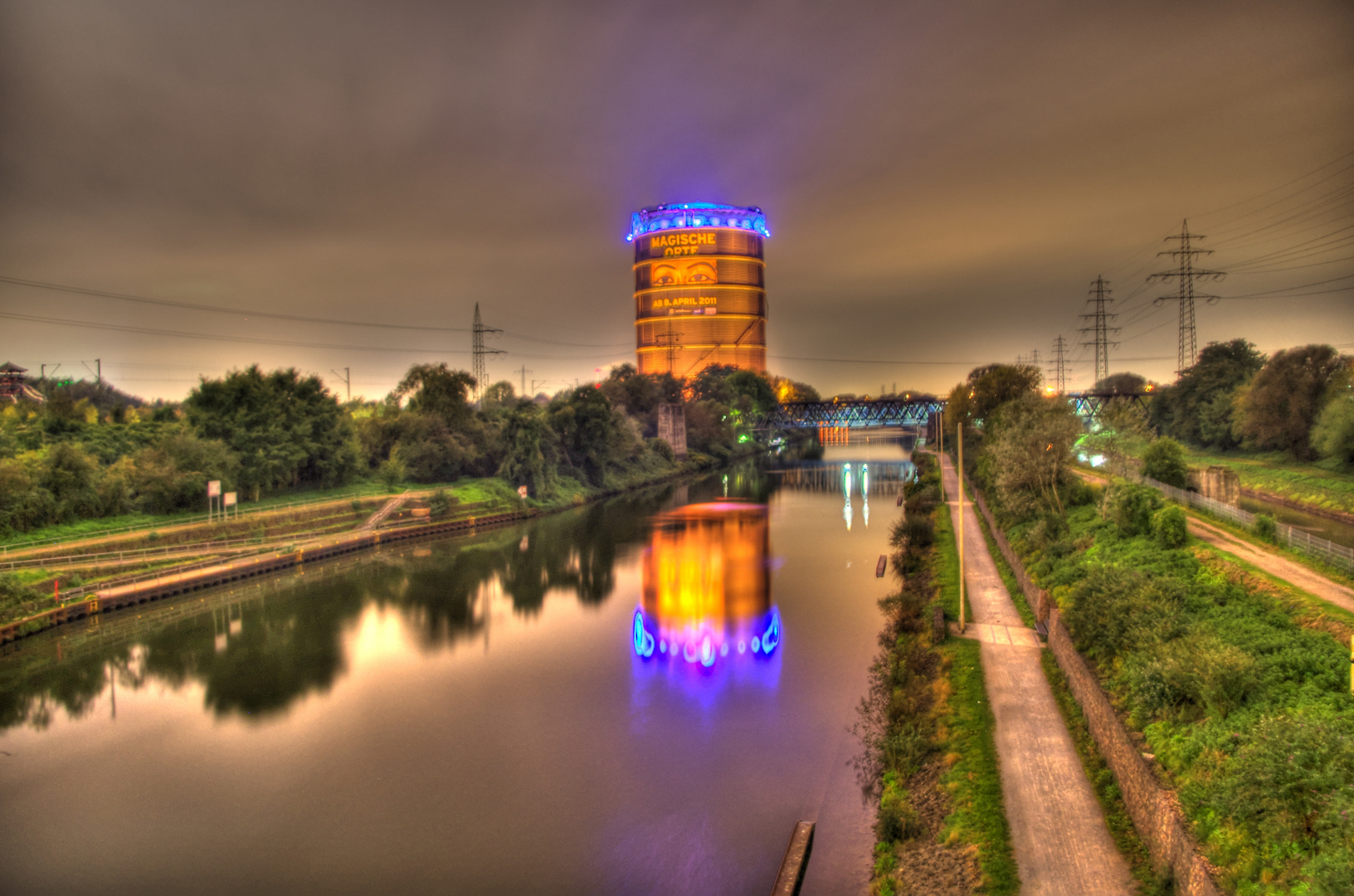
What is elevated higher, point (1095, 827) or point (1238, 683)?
point (1238, 683)

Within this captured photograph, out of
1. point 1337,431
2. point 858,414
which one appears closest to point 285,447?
point 1337,431

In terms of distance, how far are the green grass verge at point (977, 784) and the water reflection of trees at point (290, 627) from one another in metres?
14.9

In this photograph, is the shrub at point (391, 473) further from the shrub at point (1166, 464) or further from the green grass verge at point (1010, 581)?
the shrub at point (1166, 464)

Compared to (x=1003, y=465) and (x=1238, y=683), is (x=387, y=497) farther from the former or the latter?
(x=1238, y=683)

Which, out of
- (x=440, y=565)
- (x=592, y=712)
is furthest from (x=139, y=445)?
(x=592, y=712)

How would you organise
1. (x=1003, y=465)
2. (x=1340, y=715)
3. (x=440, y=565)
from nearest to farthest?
(x=1340, y=715), (x=1003, y=465), (x=440, y=565)

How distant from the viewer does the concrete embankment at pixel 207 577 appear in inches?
963

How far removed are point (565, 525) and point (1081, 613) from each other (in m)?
34.7

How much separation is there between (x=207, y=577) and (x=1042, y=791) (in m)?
29.8

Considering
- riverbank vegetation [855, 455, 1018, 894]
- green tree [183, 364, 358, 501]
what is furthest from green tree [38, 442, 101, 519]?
riverbank vegetation [855, 455, 1018, 894]

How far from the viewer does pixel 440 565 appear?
117ft

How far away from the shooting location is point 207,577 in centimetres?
3042

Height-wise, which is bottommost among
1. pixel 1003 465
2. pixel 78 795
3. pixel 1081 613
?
pixel 78 795

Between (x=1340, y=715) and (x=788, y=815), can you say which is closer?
(x=1340, y=715)
